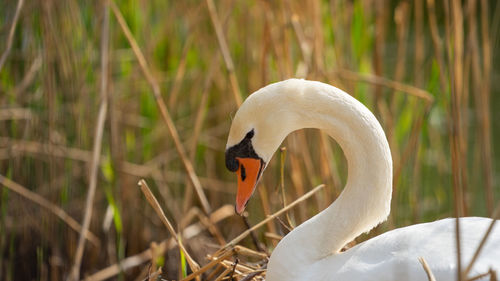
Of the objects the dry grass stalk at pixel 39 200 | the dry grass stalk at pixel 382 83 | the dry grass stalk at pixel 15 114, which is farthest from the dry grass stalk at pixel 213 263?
the dry grass stalk at pixel 15 114

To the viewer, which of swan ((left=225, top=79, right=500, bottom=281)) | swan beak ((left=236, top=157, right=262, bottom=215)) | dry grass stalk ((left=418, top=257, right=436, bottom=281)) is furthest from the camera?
swan beak ((left=236, top=157, right=262, bottom=215))

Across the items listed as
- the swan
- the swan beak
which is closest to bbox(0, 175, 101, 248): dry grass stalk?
the swan beak

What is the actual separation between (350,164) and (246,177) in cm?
32

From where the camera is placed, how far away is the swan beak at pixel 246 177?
7.30 ft

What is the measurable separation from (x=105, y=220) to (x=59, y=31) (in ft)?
3.36

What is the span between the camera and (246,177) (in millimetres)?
2246

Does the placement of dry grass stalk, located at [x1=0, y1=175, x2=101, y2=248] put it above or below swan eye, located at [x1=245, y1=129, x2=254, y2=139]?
below

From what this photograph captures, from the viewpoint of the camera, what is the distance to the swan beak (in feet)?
7.30

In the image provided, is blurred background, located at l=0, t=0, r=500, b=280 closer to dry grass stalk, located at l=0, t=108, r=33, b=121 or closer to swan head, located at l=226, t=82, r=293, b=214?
dry grass stalk, located at l=0, t=108, r=33, b=121

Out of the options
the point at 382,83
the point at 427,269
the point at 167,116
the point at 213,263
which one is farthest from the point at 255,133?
the point at 382,83

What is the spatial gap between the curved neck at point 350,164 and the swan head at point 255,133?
23 mm

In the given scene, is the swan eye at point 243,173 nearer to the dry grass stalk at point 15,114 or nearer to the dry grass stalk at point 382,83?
the dry grass stalk at point 382,83

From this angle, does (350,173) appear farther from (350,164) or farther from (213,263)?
(213,263)

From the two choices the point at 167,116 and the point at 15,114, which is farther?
the point at 15,114
